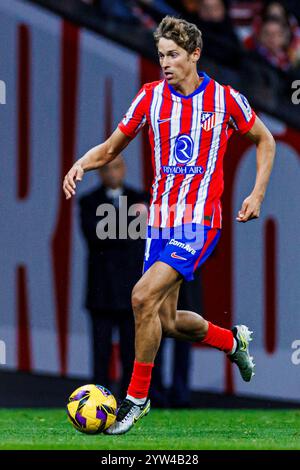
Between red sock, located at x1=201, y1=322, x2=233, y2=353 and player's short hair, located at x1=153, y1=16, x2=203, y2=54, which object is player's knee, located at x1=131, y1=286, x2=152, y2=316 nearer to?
red sock, located at x1=201, y1=322, x2=233, y2=353

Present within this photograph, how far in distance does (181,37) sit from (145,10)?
5.14m

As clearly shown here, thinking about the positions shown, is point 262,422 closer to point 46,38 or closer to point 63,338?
point 63,338

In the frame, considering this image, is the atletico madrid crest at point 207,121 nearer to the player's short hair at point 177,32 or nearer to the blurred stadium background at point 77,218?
the player's short hair at point 177,32

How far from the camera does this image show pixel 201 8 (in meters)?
13.0

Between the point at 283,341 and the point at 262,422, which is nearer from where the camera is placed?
the point at 262,422

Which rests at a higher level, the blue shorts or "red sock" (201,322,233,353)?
the blue shorts

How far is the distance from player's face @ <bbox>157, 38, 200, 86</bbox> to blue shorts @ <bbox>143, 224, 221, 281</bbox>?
0.91 meters

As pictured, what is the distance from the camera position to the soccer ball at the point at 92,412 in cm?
Answer: 751

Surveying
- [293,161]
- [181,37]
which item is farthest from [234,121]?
[293,161]

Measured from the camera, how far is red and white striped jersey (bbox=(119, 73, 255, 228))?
314 inches

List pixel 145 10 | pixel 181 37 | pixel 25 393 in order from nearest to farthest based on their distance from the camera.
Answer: pixel 181 37 < pixel 25 393 < pixel 145 10

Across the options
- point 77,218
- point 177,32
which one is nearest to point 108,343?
point 77,218

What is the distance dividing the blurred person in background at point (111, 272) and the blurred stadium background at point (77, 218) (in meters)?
1.26
